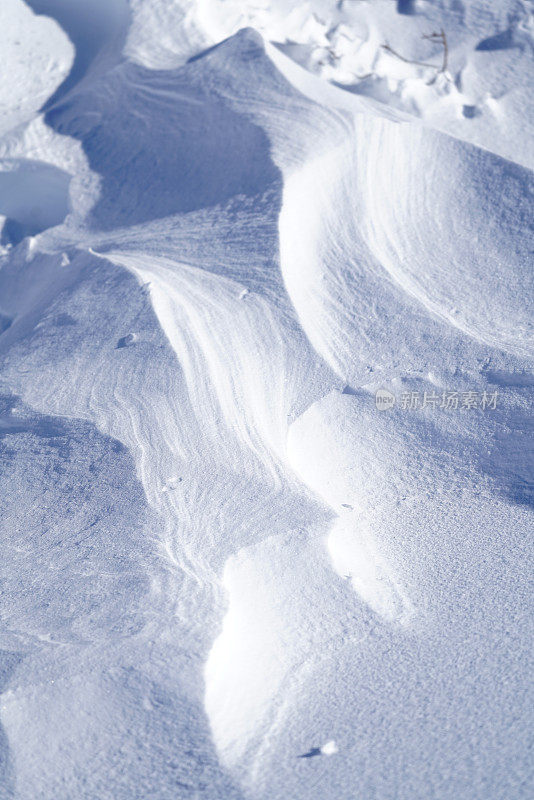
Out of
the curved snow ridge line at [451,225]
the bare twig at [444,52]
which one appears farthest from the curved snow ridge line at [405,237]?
the bare twig at [444,52]

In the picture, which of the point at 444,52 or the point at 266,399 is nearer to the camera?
the point at 266,399

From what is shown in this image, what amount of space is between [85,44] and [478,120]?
1.08 m

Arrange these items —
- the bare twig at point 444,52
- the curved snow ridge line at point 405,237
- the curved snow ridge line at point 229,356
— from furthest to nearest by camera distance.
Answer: the bare twig at point 444,52, the curved snow ridge line at point 405,237, the curved snow ridge line at point 229,356

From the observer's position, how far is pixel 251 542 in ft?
3.52

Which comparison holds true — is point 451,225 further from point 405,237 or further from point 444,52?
point 444,52

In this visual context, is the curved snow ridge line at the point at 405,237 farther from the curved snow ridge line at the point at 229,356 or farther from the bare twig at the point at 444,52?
the bare twig at the point at 444,52

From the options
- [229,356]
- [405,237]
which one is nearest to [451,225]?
[405,237]

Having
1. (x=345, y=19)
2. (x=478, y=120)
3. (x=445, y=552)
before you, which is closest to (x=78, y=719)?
(x=445, y=552)

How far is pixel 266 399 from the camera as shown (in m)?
1.27

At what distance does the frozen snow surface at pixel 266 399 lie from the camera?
88 cm

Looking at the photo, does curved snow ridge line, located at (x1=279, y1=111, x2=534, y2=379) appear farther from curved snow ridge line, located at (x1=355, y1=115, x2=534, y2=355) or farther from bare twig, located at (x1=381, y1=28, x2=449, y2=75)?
bare twig, located at (x1=381, y1=28, x2=449, y2=75)

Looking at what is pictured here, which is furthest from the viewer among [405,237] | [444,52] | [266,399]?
[444,52]

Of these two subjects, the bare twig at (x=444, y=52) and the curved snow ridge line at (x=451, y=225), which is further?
the bare twig at (x=444, y=52)

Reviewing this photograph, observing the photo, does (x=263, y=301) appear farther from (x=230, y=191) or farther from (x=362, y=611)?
(x=362, y=611)
